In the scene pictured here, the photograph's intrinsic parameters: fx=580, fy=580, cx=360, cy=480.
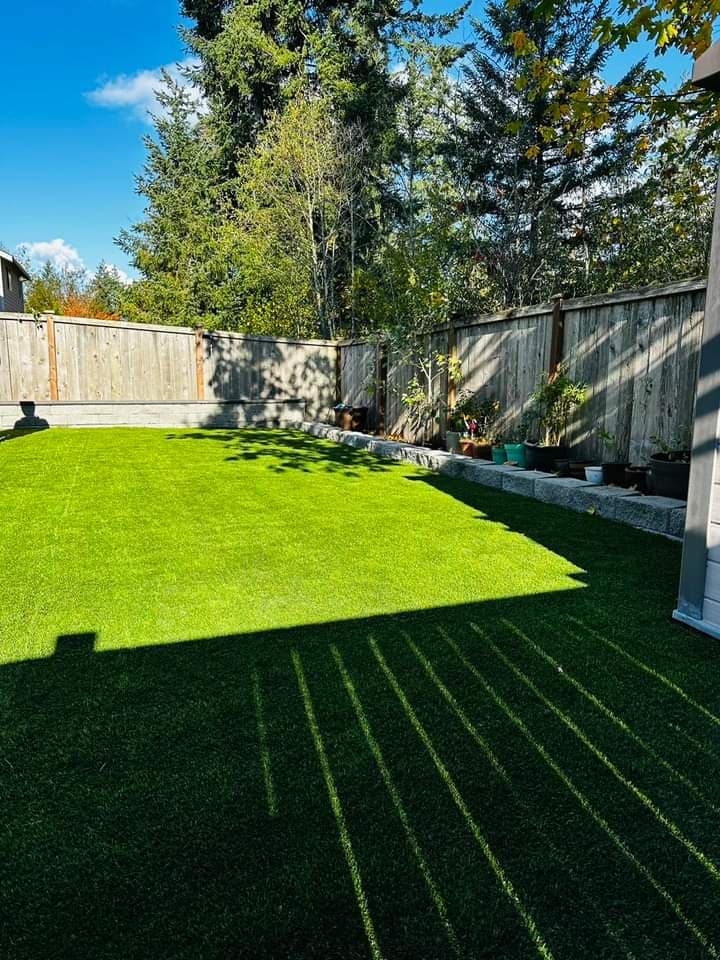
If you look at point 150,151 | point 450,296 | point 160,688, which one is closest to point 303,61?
point 150,151

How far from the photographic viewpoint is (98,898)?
117 cm

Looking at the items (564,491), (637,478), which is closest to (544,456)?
(564,491)

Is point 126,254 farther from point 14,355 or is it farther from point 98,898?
point 98,898

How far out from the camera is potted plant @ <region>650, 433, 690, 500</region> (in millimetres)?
3984

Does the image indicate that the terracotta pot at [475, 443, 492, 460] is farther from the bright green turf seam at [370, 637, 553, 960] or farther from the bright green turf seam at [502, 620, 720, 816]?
the bright green turf seam at [370, 637, 553, 960]

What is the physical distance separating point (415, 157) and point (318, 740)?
16.7m

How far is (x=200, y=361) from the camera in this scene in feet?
34.7

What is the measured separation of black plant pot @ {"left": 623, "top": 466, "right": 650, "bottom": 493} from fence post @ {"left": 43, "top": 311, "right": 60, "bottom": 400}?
849cm

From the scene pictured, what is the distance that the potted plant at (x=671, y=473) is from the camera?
3.98 meters

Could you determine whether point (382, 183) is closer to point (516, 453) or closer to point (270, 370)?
point (270, 370)

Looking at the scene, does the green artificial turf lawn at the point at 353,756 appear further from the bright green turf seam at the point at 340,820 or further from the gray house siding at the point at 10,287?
the gray house siding at the point at 10,287

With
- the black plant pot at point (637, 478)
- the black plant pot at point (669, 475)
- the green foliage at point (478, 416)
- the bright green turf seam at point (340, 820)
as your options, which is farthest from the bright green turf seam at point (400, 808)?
the green foliage at point (478, 416)

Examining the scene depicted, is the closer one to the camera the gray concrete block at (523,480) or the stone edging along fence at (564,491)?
the stone edging along fence at (564,491)

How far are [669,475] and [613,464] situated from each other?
2.53 ft
